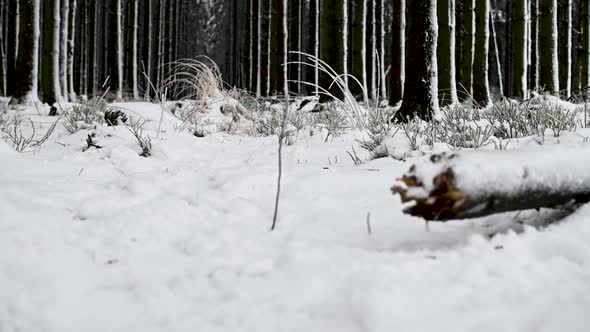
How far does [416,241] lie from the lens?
4.06 feet

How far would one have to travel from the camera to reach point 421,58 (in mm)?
3936

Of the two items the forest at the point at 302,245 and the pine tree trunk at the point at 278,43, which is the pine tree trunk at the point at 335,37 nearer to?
the pine tree trunk at the point at 278,43

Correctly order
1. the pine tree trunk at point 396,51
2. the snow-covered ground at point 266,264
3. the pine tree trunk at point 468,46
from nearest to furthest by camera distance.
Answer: the snow-covered ground at point 266,264
the pine tree trunk at point 396,51
the pine tree trunk at point 468,46

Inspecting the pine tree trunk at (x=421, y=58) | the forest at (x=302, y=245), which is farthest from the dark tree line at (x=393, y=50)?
the forest at (x=302, y=245)

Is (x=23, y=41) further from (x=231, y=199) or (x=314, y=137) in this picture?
(x=231, y=199)

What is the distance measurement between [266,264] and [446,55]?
17.7 ft

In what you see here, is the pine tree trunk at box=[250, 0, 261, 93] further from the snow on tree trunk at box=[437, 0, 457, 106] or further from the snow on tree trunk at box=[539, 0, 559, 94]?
the snow on tree trunk at box=[437, 0, 457, 106]

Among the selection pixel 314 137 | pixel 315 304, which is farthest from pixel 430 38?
pixel 315 304

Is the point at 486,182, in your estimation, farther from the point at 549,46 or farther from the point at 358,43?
the point at 549,46

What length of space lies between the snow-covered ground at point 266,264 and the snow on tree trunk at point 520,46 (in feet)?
28.4

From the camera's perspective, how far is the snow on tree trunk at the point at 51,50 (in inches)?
278

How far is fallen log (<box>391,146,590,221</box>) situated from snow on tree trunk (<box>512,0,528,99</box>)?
8619mm

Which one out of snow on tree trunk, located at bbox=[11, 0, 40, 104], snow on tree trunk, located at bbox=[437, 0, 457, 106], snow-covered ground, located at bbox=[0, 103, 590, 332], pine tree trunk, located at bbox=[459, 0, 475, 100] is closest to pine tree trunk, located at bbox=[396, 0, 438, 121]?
snow on tree trunk, located at bbox=[437, 0, 457, 106]

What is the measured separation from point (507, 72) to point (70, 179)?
22658mm
